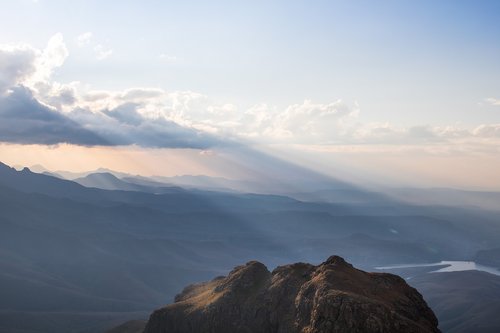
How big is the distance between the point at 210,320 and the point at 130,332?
201 ft

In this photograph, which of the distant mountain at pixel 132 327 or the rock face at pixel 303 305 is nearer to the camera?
the rock face at pixel 303 305

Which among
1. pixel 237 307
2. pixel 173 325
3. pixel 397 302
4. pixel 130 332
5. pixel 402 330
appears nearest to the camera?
pixel 402 330

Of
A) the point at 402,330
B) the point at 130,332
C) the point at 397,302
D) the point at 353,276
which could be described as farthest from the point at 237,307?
the point at 130,332

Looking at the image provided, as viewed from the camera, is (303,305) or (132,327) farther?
(132,327)

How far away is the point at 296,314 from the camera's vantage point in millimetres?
90312

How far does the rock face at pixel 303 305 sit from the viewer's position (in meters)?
75.0

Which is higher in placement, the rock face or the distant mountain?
the rock face

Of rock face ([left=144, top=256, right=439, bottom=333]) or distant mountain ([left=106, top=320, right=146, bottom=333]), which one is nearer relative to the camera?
rock face ([left=144, top=256, right=439, bottom=333])

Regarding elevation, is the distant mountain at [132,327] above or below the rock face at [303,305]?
below

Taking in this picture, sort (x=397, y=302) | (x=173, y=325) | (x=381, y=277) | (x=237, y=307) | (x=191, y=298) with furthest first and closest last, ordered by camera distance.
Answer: (x=191, y=298) → (x=173, y=325) → (x=237, y=307) → (x=381, y=277) → (x=397, y=302)

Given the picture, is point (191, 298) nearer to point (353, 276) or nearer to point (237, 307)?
point (237, 307)

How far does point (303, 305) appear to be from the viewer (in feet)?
289

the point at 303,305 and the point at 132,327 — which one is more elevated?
the point at 303,305

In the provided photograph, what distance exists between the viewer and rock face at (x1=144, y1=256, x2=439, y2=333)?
75.0 m
